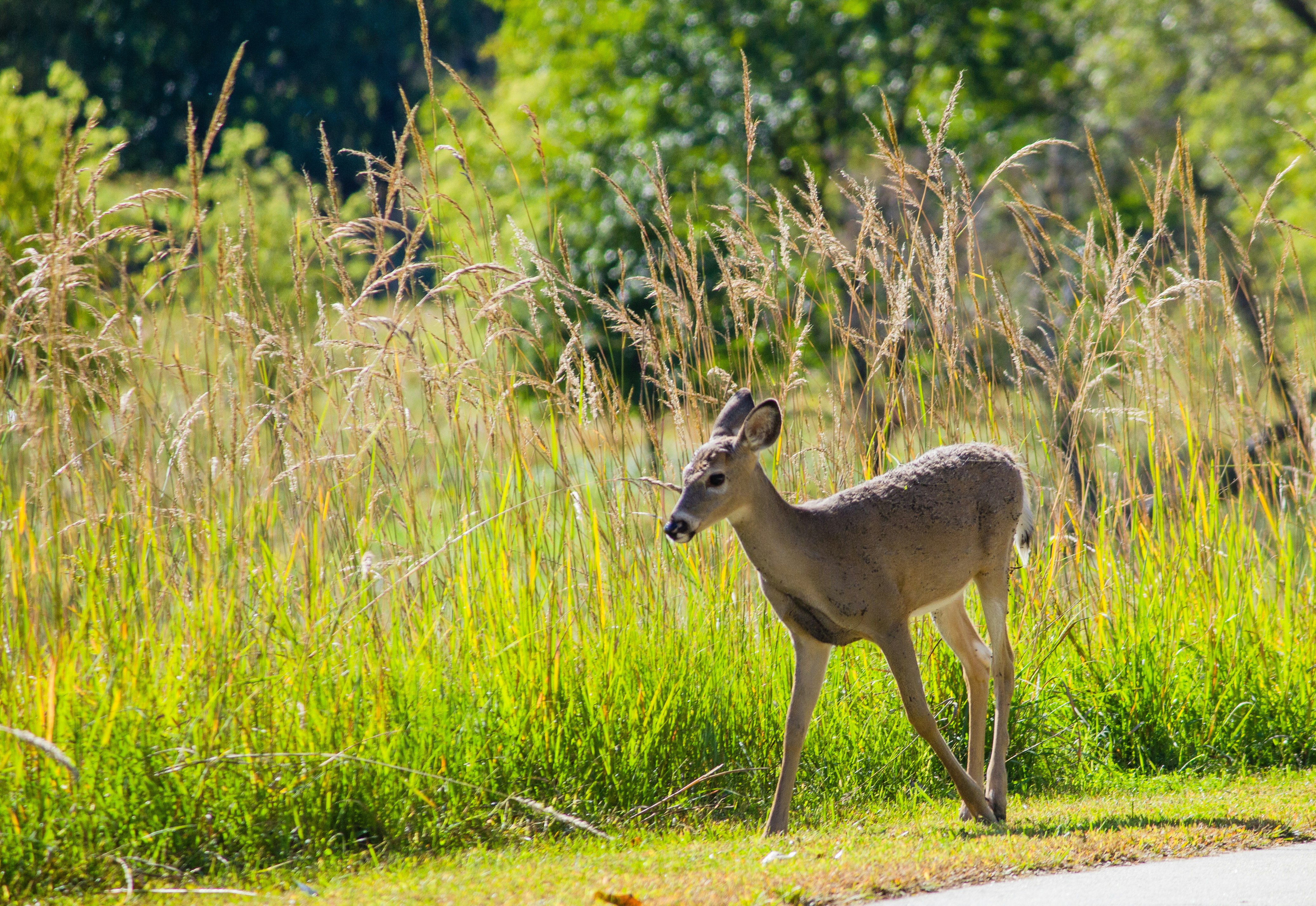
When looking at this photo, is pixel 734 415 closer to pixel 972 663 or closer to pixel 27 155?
pixel 972 663

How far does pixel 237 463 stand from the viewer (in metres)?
4.77

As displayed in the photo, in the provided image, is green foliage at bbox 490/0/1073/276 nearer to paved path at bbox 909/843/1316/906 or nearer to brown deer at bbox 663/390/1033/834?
brown deer at bbox 663/390/1033/834

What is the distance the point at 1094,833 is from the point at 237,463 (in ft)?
11.5

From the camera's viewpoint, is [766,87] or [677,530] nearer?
[677,530]

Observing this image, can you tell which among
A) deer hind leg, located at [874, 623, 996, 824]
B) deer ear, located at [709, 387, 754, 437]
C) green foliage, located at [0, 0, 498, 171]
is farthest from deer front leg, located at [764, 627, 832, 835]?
green foliage, located at [0, 0, 498, 171]

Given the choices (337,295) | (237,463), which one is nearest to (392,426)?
(237,463)

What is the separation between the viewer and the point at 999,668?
4.70 metres

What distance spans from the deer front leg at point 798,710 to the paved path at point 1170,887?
777 millimetres

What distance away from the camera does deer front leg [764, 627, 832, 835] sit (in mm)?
4371

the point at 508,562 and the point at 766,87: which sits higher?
the point at 766,87

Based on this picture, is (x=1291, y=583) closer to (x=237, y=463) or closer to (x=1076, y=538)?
(x=1076, y=538)

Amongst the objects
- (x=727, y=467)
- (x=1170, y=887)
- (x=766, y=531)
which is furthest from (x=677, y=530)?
(x=1170, y=887)

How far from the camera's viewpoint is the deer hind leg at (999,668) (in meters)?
4.56

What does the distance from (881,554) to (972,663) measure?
31.0 inches
